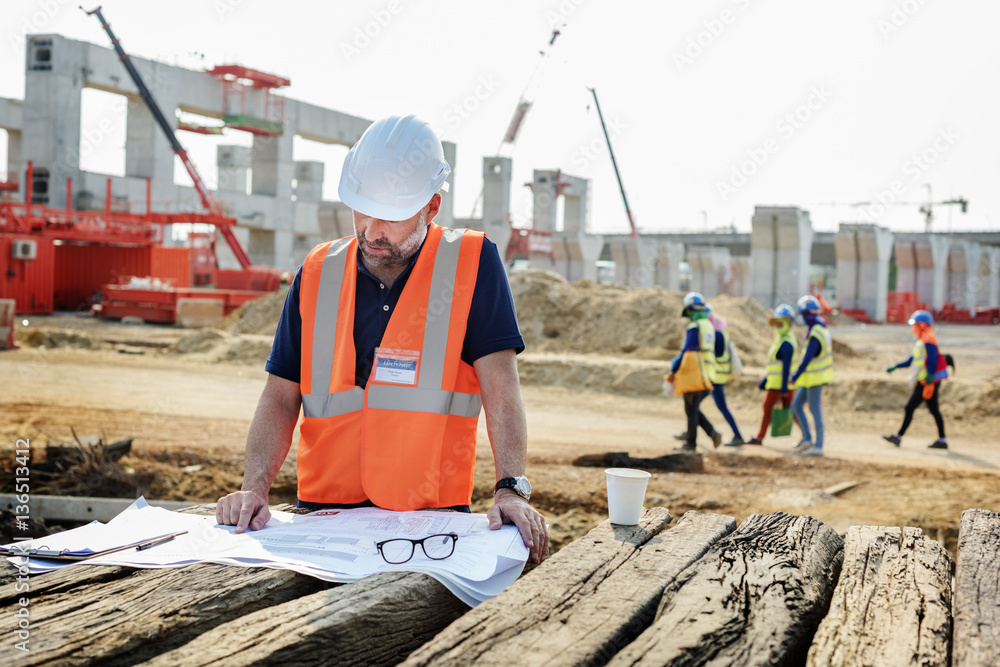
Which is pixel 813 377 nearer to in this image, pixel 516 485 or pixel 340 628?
pixel 516 485

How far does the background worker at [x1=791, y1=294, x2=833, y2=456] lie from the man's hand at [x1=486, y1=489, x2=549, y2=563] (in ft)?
29.3

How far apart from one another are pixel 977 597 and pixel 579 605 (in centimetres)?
84

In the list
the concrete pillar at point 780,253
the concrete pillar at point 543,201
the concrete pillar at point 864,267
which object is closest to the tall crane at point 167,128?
the concrete pillar at point 543,201

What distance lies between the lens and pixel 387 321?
260 cm

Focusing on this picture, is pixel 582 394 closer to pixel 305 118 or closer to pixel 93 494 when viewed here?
pixel 93 494

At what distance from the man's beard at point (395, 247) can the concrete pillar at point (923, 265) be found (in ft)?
133

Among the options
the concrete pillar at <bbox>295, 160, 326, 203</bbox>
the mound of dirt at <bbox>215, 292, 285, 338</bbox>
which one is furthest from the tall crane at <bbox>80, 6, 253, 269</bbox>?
the mound of dirt at <bbox>215, 292, 285, 338</bbox>

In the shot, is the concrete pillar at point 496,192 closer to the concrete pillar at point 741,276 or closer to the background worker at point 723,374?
the concrete pillar at point 741,276

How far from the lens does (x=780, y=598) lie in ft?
5.80

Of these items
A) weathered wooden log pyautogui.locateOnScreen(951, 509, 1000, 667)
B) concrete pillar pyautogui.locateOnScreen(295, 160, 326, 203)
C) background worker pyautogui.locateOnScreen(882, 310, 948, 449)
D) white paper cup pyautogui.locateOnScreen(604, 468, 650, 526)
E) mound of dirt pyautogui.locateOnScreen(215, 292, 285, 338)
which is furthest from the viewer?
concrete pillar pyautogui.locateOnScreen(295, 160, 326, 203)

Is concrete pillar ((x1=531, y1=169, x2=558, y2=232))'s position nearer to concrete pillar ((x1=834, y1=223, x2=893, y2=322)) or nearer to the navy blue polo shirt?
concrete pillar ((x1=834, y1=223, x2=893, y2=322))

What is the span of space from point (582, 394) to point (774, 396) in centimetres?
540

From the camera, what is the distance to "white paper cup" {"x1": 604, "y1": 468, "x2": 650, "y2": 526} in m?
2.36

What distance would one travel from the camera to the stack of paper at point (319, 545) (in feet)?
6.31
